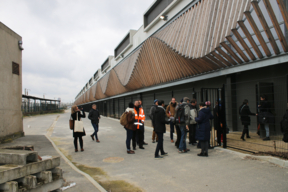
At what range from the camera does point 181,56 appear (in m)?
11.1

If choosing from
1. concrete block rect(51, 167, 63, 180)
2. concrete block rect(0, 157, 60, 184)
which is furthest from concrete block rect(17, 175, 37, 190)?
concrete block rect(51, 167, 63, 180)

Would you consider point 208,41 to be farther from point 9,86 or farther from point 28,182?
point 9,86

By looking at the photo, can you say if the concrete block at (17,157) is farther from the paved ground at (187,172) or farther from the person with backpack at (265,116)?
the person with backpack at (265,116)

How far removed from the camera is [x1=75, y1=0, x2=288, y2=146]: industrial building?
7.47m

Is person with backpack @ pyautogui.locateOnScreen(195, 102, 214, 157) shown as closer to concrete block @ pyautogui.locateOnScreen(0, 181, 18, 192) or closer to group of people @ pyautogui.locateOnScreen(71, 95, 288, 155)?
group of people @ pyautogui.locateOnScreen(71, 95, 288, 155)

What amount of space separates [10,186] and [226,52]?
9.67 metres

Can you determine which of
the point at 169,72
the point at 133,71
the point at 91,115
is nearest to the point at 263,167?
the point at 91,115

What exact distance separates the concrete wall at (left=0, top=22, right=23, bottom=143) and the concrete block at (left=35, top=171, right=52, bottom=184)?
743 cm

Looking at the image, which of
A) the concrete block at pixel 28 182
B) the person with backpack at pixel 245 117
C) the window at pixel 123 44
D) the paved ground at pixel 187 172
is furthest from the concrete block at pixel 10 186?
the window at pixel 123 44

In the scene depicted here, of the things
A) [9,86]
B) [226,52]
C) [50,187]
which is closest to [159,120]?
[50,187]

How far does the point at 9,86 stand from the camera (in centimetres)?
995

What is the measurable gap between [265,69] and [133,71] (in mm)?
10689

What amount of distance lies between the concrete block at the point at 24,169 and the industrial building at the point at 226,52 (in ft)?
17.2

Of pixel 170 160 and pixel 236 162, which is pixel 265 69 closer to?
pixel 236 162
